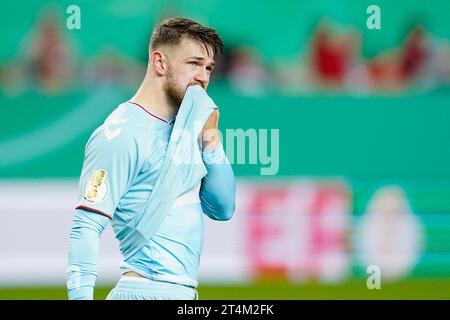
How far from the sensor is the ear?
12.3 ft

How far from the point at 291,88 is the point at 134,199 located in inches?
251

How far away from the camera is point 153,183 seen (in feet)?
11.9

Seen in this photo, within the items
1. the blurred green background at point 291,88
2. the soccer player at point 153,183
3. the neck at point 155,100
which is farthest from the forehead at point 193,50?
the blurred green background at point 291,88

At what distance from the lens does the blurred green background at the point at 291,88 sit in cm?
931

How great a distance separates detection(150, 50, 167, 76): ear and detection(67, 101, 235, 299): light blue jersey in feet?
0.52

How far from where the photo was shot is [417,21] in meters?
10.0

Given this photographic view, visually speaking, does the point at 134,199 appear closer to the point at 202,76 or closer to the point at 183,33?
the point at 202,76

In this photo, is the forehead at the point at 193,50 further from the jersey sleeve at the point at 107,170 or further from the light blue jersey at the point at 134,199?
the jersey sleeve at the point at 107,170

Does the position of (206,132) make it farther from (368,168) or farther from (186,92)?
(368,168)

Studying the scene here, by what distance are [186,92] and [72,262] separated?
79 cm

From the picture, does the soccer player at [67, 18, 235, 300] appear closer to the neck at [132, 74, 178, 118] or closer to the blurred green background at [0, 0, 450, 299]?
the neck at [132, 74, 178, 118]

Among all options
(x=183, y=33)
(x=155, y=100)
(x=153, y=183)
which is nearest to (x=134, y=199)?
(x=153, y=183)

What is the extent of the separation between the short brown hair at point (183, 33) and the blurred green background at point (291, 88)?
5285mm
